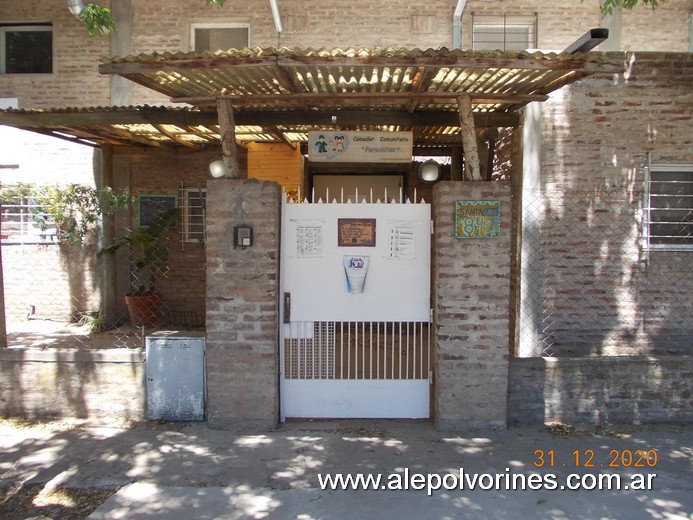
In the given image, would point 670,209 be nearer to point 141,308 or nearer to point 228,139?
point 228,139

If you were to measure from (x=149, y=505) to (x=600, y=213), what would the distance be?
578cm

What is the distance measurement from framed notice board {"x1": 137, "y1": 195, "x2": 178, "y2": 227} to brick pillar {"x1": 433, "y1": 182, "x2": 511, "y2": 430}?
19.5 ft

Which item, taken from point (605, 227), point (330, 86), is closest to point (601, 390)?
point (605, 227)

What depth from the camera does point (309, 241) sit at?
5047 mm

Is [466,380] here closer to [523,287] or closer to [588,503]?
[588,503]

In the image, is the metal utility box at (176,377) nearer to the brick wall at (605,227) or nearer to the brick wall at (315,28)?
the brick wall at (605,227)

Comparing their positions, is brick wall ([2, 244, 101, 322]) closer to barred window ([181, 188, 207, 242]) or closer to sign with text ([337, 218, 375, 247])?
barred window ([181, 188, 207, 242])

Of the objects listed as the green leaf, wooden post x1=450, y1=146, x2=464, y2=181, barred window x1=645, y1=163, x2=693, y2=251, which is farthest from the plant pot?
barred window x1=645, y1=163, x2=693, y2=251

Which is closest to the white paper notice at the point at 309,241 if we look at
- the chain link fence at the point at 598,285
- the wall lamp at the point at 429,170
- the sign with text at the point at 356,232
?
the sign with text at the point at 356,232

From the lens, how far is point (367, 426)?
194 inches

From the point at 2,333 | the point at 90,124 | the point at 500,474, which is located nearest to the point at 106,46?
the point at 90,124

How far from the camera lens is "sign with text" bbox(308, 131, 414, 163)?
6.56 meters

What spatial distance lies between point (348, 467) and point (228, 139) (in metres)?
2.99

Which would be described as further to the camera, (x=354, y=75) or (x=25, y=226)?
(x=25, y=226)
